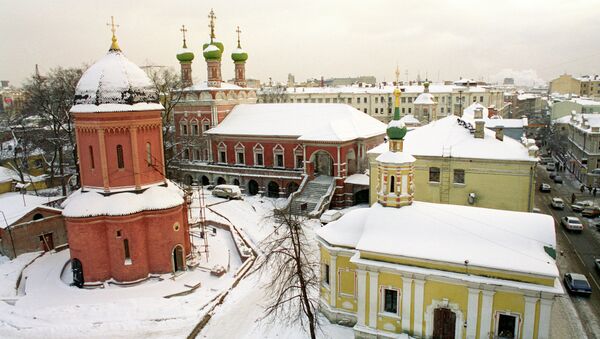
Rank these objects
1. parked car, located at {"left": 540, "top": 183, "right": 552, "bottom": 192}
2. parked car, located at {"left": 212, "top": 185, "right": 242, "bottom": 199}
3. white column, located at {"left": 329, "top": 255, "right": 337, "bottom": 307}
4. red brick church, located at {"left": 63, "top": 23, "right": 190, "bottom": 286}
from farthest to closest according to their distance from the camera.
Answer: parked car, located at {"left": 540, "top": 183, "right": 552, "bottom": 192}
parked car, located at {"left": 212, "top": 185, "right": 242, "bottom": 199}
red brick church, located at {"left": 63, "top": 23, "right": 190, "bottom": 286}
white column, located at {"left": 329, "top": 255, "right": 337, "bottom": 307}

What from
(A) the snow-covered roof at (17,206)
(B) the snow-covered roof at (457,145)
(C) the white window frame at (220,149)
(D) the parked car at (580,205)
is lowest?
(D) the parked car at (580,205)

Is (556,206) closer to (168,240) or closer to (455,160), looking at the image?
(455,160)

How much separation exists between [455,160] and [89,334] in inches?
831

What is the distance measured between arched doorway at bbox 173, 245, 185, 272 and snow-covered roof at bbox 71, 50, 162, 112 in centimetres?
732

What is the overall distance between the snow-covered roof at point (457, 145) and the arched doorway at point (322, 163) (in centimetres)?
760

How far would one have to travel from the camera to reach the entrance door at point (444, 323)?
573 inches

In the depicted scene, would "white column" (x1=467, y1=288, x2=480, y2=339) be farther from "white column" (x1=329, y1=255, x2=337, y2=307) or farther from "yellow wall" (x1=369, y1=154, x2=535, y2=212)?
"yellow wall" (x1=369, y1=154, x2=535, y2=212)

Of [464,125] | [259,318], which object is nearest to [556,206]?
[464,125]

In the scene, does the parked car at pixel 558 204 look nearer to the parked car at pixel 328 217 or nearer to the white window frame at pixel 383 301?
Answer: the parked car at pixel 328 217

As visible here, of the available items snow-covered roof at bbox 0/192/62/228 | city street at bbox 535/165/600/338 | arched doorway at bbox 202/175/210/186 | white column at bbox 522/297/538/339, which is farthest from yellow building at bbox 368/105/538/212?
snow-covered roof at bbox 0/192/62/228

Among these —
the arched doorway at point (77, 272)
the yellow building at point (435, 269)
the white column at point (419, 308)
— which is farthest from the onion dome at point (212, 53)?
the white column at point (419, 308)

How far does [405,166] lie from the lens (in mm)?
16891

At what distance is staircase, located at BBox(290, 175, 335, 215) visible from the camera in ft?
106

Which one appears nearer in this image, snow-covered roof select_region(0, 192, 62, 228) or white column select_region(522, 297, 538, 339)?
white column select_region(522, 297, 538, 339)
